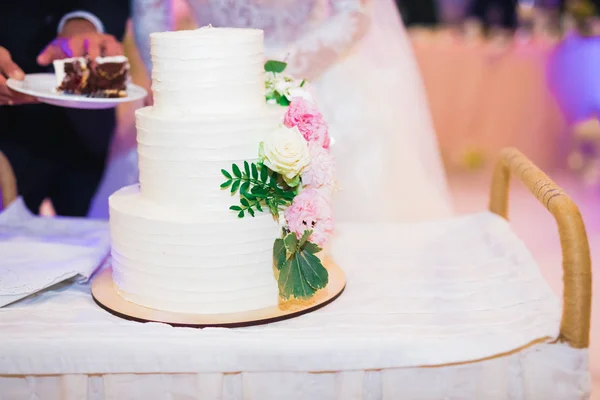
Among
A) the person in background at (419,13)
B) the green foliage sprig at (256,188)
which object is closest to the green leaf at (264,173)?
the green foliage sprig at (256,188)

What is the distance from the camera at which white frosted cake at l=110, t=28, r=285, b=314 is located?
1.49m

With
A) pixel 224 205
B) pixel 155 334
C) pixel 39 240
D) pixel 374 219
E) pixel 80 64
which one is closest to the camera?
pixel 155 334

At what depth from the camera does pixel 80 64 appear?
1.85 metres

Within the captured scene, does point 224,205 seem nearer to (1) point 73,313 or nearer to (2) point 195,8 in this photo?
(1) point 73,313

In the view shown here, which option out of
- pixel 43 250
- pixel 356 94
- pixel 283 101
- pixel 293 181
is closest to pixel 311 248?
pixel 293 181

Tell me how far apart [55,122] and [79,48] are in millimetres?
586

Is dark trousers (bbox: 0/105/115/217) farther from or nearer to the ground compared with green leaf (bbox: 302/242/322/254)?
nearer to the ground

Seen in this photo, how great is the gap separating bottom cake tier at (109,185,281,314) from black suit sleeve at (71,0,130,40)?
1.14 m

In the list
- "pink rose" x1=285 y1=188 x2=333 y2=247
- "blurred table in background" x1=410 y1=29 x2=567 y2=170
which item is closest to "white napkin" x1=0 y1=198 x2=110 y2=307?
"pink rose" x1=285 y1=188 x2=333 y2=247

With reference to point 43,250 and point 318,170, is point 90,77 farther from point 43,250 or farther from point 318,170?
point 318,170

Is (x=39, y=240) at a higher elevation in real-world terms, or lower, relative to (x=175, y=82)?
lower

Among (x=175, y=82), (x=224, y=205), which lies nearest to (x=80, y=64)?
(x=175, y=82)

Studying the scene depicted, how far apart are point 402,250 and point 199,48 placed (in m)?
0.81

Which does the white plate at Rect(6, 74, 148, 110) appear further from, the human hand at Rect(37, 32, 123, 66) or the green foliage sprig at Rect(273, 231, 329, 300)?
the green foliage sprig at Rect(273, 231, 329, 300)
